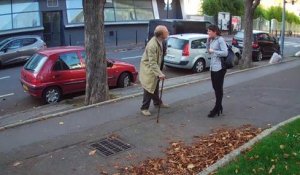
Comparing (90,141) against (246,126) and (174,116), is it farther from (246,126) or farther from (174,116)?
(246,126)

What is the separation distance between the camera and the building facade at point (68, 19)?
29.3m

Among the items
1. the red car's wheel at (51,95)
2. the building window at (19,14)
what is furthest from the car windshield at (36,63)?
the building window at (19,14)

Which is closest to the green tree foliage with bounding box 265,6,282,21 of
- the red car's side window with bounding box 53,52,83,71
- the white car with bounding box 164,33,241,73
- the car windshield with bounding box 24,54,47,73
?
the white car with bounding box 164,33,241,73

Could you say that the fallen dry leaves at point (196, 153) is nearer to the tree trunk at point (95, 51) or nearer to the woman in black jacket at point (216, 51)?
the woman in black jacket at point (216, 51)

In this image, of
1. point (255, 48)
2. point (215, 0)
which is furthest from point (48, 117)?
point (215, 0)

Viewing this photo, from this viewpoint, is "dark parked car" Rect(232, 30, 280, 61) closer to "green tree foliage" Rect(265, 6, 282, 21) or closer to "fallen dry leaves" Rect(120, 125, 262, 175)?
"fallen dry leaves" Rect(120, 125, 262, 175)

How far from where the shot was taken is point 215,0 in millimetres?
45750

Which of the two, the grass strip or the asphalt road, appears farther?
the asphalt road

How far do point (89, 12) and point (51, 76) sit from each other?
9.09ft

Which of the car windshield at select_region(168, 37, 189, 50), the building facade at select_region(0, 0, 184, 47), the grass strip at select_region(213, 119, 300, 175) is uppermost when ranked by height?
the building facade at select_region(0, 0, 184, 47)

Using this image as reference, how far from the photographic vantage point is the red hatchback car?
12383 mm

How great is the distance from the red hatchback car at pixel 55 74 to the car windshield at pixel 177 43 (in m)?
5.39

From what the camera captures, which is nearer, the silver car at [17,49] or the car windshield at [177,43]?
the car windshield at [177,43]

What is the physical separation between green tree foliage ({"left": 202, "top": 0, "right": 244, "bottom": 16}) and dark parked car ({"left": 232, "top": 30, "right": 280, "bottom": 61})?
22059 millimetres
